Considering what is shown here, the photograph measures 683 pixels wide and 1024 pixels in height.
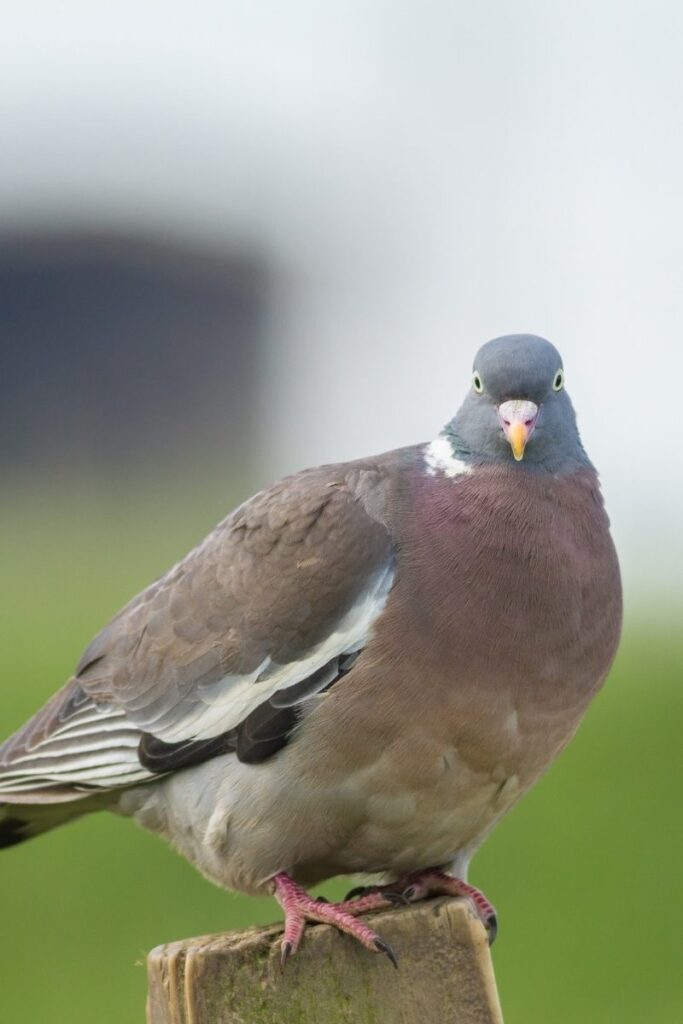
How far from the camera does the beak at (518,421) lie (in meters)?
5.05

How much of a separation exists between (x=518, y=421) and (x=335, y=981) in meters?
1.90

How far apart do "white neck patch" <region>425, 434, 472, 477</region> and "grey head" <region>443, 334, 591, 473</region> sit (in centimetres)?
2

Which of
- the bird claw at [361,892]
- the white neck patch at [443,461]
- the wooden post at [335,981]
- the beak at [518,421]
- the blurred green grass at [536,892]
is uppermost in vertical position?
the beak at [518,421]

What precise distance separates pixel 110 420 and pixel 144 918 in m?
16.2

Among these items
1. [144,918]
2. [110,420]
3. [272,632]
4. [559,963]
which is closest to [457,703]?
[272,632]

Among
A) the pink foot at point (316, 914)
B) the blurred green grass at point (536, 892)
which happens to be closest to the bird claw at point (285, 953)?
the pink foot at point (316, 914)

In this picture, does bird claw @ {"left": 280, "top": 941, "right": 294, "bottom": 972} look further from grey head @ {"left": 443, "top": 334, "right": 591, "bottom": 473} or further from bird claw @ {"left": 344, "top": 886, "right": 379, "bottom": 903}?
grey head @ {"left": 443, "top": 334, "right": 591, "bottom": 473}

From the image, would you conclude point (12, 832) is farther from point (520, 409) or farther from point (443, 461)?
point (520, 409)

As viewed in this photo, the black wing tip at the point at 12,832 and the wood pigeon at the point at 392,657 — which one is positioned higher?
the wood pigeon at the point at 392,657

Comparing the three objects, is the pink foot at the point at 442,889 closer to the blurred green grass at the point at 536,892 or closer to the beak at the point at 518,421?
the beak at the point at 518,421

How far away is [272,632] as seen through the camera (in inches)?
202

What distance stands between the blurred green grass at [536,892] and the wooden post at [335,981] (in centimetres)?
278

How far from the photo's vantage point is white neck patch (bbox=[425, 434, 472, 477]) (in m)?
5.20

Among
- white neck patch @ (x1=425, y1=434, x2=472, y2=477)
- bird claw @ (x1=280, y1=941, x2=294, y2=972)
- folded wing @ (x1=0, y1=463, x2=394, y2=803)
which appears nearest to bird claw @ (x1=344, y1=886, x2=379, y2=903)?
folded wing @ (x1=0, y1=463, x2=394, y2=803)
